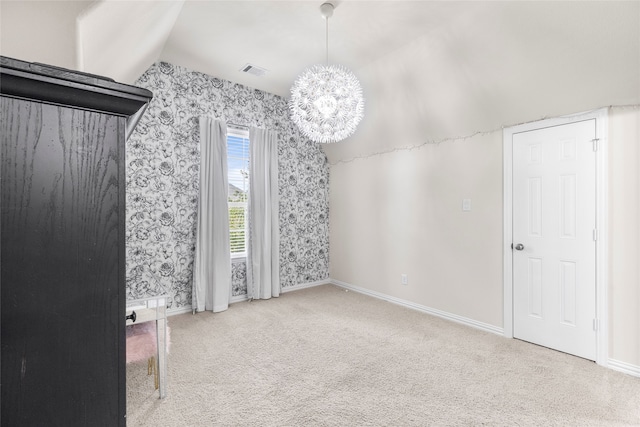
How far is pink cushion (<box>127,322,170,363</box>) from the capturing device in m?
1.91

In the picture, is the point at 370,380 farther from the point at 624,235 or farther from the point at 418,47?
the point at 418,47

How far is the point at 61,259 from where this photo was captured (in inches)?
20.6

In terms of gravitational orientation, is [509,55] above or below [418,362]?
above

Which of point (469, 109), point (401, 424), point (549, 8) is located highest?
point (549, 8)

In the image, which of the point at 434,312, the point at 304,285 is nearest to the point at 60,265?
the point at 434,312

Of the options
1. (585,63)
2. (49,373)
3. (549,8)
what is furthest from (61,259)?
(585,63)

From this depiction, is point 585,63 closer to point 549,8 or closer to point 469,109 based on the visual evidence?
point 549,8

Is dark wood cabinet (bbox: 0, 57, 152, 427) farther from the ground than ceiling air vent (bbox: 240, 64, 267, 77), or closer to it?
closer to it

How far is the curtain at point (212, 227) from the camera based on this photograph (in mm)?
3619

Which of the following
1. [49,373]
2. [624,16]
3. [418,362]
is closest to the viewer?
[49,373]

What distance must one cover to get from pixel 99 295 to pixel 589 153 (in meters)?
3.33

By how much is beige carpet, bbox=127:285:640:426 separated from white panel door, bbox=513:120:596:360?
0.23 meters

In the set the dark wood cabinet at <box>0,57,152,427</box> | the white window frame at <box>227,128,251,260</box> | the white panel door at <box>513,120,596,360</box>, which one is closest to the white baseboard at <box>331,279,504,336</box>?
the white panel door at <box>513,120,596,360</box>

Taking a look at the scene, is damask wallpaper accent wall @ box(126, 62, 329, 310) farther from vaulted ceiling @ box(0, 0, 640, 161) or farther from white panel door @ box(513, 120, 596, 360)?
white panel door @ box(513, 120, 596, 360)
